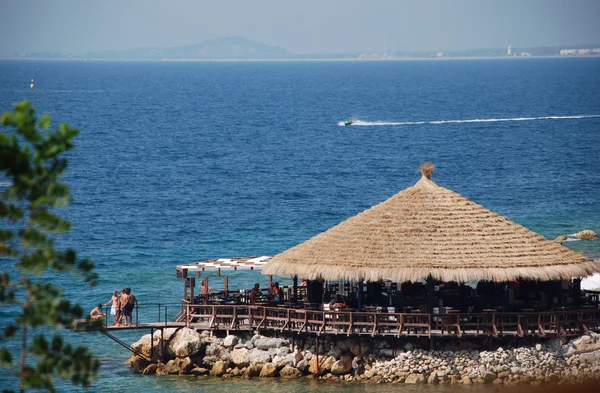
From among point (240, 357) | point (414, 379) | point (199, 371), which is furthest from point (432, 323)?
point (199, 371)

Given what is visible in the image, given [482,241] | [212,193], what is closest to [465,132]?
[212,193]

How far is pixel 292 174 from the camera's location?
9781 cm

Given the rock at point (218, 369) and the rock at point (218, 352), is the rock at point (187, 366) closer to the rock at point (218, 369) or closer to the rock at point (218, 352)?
the rock at point (218, 352)

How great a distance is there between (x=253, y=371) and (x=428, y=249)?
5887 mm

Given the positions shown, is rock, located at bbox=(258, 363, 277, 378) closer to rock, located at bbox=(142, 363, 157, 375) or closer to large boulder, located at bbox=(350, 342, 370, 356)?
large boulder, located at bbox=(350, 342, 370, 356)

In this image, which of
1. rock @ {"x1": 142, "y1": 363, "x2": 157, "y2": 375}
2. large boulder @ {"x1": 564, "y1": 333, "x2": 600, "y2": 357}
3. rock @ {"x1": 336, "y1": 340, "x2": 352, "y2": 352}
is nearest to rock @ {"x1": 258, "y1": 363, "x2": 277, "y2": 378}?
rock @ {"x1": 336, "y1": 340, "x2": 352, "y2": 352}

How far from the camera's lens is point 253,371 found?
34.6m

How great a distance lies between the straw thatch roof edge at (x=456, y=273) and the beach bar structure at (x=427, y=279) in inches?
1.0

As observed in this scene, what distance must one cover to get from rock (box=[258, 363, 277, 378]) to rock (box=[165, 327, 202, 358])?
2031mm

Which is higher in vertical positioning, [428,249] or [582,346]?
[428,249]

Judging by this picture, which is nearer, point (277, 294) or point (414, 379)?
point (414, 379)

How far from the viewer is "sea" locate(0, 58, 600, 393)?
170ft

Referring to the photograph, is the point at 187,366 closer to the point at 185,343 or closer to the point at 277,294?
the point at 185,343

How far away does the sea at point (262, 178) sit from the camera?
5175 centimetres
